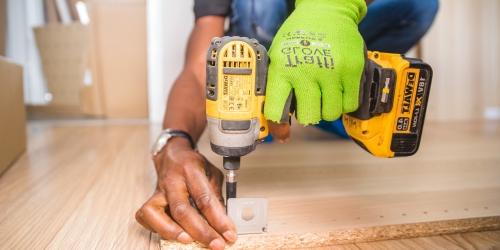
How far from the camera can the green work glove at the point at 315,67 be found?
71 cm

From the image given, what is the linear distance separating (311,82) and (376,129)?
0.21m

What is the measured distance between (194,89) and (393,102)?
0.61 meters

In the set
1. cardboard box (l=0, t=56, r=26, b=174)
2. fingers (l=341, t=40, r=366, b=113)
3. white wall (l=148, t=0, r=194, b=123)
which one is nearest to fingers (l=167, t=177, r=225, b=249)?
fingers (l=341, t=40, r=366, b=113)

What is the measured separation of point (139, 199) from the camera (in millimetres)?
1028

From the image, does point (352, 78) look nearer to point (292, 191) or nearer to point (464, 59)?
point (292, 191)

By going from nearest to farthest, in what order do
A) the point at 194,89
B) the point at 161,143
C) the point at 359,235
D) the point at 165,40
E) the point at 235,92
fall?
the point at 235,92 < the point at 359,235 < the point at 161,143 < the point at 194,89 < the point at 165,40

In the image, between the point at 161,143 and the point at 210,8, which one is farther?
the point at 210,8

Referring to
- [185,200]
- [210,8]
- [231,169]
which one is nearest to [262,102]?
[231,169]

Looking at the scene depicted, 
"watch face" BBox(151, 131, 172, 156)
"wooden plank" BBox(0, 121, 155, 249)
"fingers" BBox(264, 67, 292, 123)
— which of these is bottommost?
"wooden plank" BBox(0, 121, 155, 249)

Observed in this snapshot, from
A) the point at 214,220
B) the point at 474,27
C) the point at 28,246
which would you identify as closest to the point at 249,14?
the point at 214,220

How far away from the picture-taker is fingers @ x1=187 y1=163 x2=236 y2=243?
2.48 ft

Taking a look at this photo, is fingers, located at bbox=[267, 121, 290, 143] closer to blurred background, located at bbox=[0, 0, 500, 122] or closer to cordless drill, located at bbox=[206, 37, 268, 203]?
cordless drill, located at bbox=[206, 37, 268, 203]

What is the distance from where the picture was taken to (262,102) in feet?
2.43

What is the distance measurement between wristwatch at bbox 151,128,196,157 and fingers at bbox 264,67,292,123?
1.26ft
